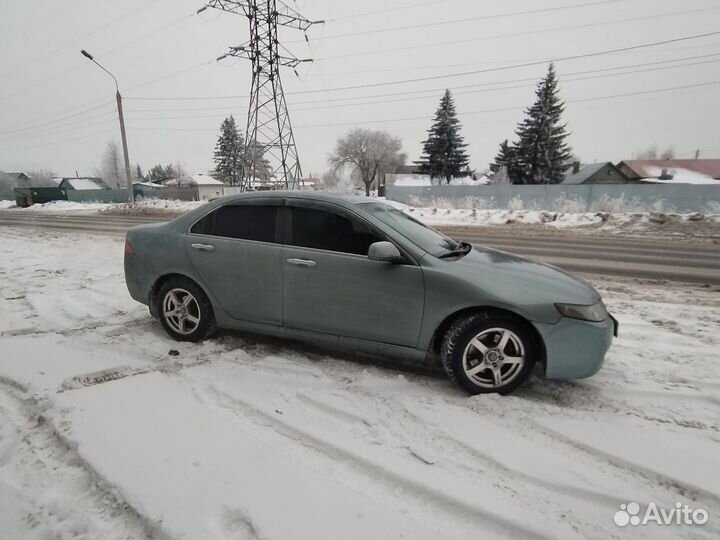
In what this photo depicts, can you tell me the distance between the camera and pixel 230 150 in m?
71.8

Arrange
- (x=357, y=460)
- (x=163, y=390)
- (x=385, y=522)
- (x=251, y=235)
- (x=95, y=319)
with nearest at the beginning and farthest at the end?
(x=385, y=522)
(x=357, y=460)
(x=163, y=390)
(x=251, y=235)
(x=95, y=319)

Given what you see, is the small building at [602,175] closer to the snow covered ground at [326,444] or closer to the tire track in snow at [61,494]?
the snow covered ground at [326,444]

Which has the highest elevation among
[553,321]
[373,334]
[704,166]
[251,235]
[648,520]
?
[704,166]

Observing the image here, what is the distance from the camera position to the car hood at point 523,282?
2.79m

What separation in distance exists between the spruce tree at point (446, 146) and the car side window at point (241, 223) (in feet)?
157

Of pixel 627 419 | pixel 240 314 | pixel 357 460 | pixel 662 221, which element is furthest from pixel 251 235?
pixel 662 221

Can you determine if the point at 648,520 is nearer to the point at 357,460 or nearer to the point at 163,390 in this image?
the point at 357,460

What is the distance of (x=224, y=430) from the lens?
8.12 ft

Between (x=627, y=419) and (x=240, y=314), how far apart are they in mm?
3286

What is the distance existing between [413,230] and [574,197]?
22894 millimetres

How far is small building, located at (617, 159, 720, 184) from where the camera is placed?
45906mm

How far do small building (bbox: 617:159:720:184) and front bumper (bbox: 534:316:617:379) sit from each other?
5418 centimetres

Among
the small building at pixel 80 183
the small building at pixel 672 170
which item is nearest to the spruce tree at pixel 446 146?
the small building at pixel 672 170

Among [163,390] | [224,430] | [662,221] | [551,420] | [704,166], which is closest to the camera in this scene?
[224,430]
